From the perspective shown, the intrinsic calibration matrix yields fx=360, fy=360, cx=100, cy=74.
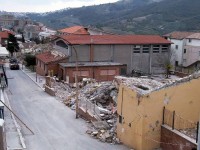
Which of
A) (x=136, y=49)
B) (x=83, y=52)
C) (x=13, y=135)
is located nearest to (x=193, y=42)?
(x=136, y=49)

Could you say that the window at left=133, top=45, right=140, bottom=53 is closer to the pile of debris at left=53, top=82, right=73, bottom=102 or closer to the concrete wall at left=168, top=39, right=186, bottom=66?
the concrete wall at left=168, top=39, right=186, bottom=66

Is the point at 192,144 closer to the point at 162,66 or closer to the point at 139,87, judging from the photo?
the point at 139,87

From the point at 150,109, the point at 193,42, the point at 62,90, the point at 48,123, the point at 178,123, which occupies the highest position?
the point at 193,42

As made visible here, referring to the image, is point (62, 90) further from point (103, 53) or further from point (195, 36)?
point (195, 36)

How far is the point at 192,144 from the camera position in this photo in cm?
1711

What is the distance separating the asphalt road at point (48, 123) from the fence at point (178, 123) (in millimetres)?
2951

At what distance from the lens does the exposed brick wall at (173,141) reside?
57.3 ft

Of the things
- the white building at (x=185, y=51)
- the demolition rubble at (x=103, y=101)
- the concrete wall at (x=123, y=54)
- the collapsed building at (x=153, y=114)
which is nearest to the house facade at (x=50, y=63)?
the concrete wall at (x=123, y=54)

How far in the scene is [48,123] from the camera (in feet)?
83.9

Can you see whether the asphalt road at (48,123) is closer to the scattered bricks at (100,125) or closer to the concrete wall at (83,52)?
the scattered bricks at (100,125)

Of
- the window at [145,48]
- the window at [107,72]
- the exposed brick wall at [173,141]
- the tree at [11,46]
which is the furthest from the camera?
the tree at [11,46]

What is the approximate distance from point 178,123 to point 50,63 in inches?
1162

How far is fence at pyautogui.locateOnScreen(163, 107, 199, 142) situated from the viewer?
19.5 m

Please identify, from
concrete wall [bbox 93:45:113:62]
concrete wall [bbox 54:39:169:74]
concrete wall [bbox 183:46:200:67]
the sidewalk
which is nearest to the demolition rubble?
the sidewalk
